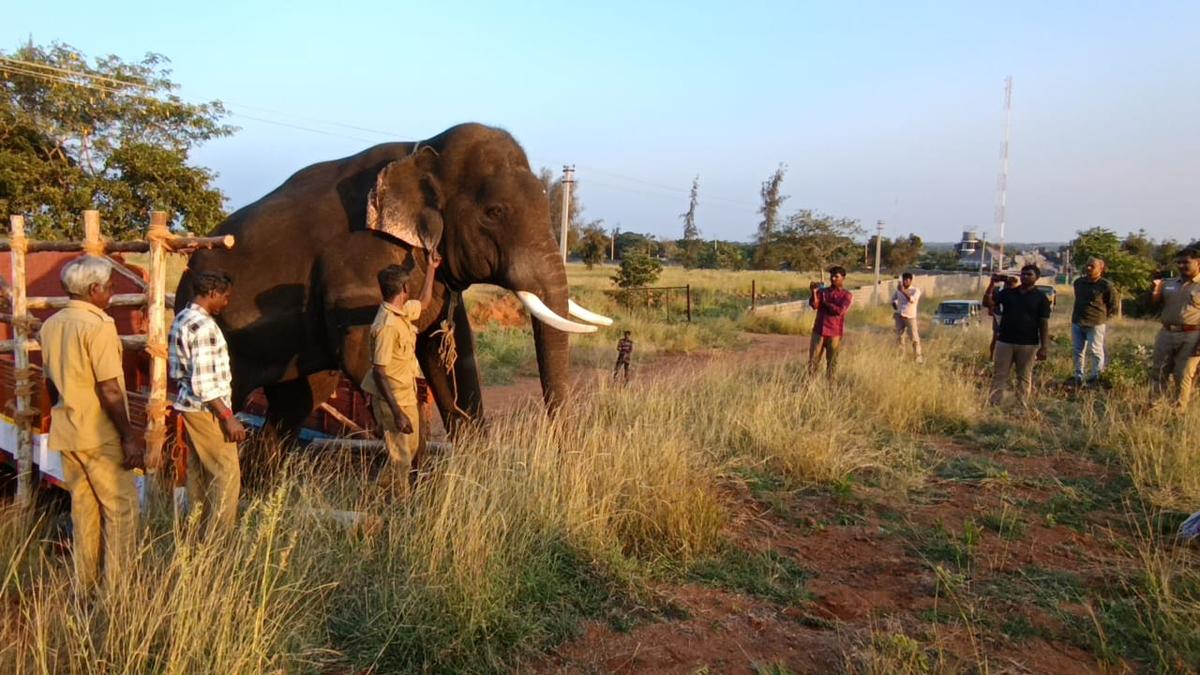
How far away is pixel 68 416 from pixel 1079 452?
7.45 m

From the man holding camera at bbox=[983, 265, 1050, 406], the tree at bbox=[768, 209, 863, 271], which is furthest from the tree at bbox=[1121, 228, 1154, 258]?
the man holding camera at bbox=[983, 265, 1050, 406]

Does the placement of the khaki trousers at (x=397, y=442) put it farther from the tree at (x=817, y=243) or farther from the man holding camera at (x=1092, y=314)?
the tree at (x=817, y=243)

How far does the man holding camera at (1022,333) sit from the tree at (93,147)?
16.2 metres

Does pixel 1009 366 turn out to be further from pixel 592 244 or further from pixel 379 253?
pixel 592 244

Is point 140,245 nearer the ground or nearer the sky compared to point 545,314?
nearer the sky

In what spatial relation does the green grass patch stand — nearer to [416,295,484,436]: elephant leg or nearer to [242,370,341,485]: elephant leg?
[416,295,484,436]: elephant leg

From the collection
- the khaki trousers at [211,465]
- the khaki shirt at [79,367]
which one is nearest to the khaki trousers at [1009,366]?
the khaki trousers at [211,465]

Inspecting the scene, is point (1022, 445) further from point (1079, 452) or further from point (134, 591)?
point (134, 591)

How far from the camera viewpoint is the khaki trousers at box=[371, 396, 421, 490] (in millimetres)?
4812

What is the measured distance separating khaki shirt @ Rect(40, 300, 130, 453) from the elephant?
1.65 meters

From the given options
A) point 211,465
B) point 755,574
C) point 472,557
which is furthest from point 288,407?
point 755,574

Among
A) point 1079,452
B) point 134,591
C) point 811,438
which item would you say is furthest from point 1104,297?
point 134,591

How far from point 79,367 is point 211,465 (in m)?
0.88

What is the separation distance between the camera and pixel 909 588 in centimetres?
421
